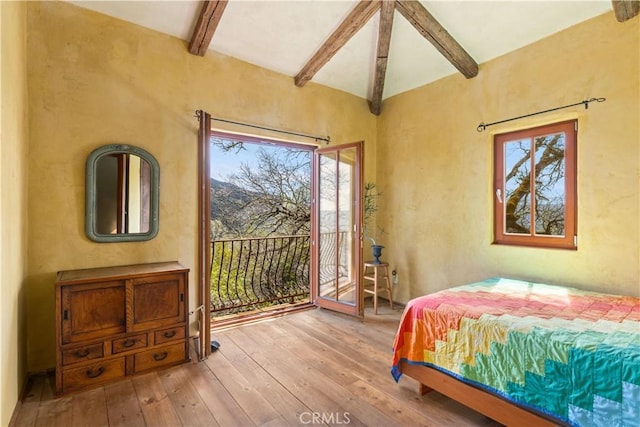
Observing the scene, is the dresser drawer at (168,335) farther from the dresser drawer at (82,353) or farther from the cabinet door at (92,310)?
the dresser drawer at (82,353)

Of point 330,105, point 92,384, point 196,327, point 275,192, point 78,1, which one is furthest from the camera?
point 275,192

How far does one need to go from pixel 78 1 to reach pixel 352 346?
3708mm

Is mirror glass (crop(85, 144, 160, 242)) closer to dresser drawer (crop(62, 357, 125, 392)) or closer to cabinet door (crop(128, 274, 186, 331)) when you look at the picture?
cabinet door (crop(128, 274, 186, 331))

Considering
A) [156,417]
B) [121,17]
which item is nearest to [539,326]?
[156,417]

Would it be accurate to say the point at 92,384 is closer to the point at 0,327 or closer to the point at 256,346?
the point at 0,327

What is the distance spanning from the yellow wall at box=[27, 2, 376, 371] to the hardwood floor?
0.69 m

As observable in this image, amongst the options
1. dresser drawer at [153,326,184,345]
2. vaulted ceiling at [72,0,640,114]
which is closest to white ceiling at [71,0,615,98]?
vaulted ceiling at [72,0,640,114]

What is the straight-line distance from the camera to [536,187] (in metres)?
3.00

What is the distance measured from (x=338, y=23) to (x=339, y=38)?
5.5 inches

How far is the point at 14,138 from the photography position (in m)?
1.87

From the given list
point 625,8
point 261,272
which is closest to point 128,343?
point 261,272

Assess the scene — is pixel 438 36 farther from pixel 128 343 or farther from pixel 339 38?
pixel 128 343

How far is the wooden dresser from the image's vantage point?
2094 mm

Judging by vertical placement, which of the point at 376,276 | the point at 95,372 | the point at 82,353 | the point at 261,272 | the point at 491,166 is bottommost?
the point at 95,372
